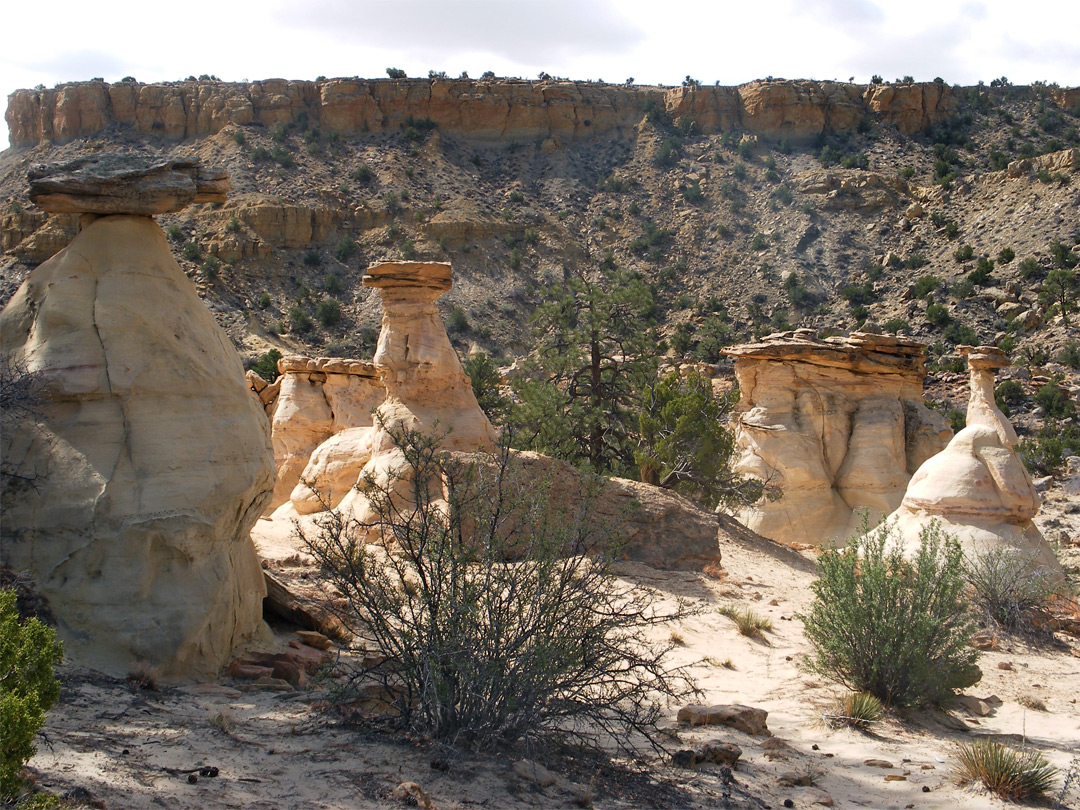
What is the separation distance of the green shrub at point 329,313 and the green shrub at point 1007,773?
37638 millimetres

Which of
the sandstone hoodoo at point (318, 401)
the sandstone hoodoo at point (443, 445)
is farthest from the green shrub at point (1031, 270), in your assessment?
the sandstone hoodoo at point (443, 445)

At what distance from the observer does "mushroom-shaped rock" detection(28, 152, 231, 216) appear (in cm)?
657

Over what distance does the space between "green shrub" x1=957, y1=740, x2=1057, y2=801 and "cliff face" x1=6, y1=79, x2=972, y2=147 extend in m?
53.2

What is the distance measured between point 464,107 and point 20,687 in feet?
182

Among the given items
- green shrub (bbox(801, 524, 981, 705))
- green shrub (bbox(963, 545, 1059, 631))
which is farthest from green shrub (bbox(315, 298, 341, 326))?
green shrub (bbox(801, 524, 981, 705))

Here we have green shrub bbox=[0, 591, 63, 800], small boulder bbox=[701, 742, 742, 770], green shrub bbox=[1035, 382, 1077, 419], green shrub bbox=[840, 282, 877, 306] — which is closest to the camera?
green shrub bbox=[0, 591, 63, 800]

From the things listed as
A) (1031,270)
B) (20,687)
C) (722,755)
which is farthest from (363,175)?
(20,687)

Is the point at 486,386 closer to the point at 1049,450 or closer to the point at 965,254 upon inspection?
the point at 1049,450

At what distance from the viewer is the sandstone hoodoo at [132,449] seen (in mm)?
5688

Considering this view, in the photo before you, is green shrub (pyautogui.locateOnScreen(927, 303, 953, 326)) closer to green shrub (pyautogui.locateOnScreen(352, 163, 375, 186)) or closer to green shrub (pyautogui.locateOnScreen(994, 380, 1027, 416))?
green shrub (pyautogui.locateOnScreen(994, 380, 1027, 416))

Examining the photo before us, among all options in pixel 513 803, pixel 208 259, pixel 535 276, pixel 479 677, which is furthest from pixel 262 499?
pixel 535 276

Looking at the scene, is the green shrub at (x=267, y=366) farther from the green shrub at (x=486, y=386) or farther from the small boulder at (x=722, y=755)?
the small boulder at (x=722, y=755)

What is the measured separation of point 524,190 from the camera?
52.3 meters

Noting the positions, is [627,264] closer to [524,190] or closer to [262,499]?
[524,190]
